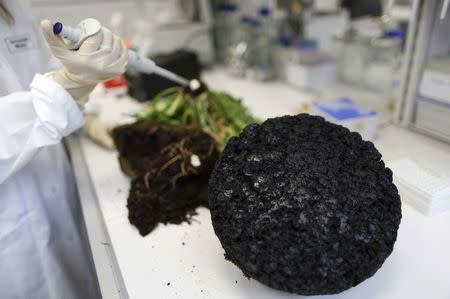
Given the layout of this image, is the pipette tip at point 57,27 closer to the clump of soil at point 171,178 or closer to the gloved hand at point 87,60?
the gloved hand at point 87,60

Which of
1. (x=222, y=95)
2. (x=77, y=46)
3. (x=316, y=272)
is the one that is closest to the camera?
(x=316, y=272)

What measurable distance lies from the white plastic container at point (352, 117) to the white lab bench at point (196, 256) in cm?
7

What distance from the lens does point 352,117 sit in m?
0.87

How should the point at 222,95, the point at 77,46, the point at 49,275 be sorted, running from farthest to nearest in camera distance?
the point at 222,95
the point at 49,275
the point at 77,46

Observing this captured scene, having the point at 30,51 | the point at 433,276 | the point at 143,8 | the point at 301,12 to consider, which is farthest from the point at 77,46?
the point at 143,8

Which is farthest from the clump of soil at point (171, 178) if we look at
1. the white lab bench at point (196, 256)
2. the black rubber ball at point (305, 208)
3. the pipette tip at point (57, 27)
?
the pipette tip at point (57, 27)

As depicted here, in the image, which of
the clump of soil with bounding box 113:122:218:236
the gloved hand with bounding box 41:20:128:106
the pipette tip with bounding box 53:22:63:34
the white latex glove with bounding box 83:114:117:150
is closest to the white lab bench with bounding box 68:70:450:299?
the clump of soil with bounding box 113:122:218:236

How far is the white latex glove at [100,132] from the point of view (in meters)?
0.99

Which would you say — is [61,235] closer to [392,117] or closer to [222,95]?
[222,95]

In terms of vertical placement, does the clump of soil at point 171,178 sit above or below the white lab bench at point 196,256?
above

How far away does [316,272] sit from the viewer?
0.43m

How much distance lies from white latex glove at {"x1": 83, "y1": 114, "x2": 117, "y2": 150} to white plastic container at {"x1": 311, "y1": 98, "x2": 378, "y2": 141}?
0.66 m

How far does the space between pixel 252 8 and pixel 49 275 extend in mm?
1406

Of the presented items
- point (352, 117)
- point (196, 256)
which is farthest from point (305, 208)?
point (352, 117)
